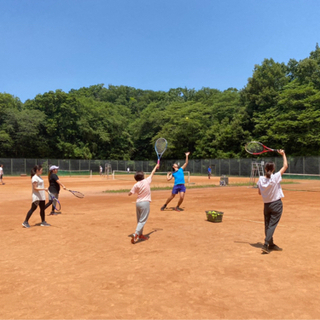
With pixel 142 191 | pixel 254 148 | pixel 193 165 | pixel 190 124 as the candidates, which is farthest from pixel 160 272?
pixel 190 124

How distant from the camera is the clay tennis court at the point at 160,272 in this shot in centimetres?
400

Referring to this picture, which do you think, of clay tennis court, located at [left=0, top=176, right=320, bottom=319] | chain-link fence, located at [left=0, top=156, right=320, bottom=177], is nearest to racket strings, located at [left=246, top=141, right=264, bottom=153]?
clay tennis court, located at [left=0, top=176, right=320, bottom=319]

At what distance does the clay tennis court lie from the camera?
4.00m

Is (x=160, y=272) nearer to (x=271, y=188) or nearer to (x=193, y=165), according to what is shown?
(x=271, y=188)

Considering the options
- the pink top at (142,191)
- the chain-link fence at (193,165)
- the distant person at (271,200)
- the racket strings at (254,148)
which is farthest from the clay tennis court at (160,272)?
the chain-link fence at (193,165)

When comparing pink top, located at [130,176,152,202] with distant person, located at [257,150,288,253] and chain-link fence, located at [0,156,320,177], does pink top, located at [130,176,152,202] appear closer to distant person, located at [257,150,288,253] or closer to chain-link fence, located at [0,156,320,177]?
distant person, located at [257,150,288,253]

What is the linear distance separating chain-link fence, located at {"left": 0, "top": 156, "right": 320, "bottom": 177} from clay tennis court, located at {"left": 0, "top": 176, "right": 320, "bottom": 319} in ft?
116

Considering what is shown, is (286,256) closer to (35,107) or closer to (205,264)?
(205,264)

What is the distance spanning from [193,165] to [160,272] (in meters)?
54.6

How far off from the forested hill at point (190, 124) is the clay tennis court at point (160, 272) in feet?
147

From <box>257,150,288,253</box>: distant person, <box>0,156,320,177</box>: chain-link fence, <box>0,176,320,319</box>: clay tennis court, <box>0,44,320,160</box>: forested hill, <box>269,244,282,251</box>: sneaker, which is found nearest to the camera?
<box>0,176,320,319</box>: clay tennis court

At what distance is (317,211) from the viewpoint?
12.2m

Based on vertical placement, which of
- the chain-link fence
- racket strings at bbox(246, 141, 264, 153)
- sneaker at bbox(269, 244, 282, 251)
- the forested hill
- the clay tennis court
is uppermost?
the forested hill

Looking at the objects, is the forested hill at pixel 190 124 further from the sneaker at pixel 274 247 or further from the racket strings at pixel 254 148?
the sneaker at pixel 274 247
